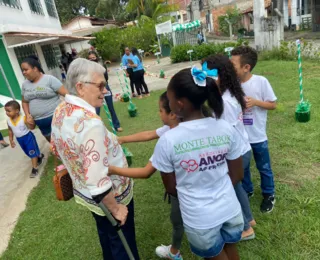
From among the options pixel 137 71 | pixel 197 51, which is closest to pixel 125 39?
pixel 197 51

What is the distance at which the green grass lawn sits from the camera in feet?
8.07

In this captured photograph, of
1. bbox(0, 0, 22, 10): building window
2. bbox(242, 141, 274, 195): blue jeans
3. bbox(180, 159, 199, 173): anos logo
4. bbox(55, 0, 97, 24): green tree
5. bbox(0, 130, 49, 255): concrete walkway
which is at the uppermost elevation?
bbox(55, 0, 97, 24): green tree

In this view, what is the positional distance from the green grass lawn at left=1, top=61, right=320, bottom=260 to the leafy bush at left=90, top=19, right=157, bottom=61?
19.0 meters

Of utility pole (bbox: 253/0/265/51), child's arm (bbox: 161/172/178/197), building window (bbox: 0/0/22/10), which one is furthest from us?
utility pole (bbox: 253/0/265/51)

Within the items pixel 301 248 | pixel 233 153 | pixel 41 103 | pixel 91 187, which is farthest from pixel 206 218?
pixel 41 103

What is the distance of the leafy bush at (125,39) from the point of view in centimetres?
2203

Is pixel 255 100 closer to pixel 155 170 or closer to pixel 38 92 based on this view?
pixel 155 170

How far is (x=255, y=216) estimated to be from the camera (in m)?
2.79

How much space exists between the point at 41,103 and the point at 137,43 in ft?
63.4

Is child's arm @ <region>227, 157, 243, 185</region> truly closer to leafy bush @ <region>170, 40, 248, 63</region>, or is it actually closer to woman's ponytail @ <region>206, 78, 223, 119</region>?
woman's ponytail @ <region>206, 78, 223, 119</region>

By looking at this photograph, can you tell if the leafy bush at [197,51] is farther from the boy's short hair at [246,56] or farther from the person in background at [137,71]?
the boy's short hair at [246,56]

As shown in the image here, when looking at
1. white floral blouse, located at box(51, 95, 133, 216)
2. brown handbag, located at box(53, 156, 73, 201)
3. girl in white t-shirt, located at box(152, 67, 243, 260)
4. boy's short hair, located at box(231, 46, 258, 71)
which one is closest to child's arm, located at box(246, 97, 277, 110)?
boy's short hair, located at box(231, 46, 258, 71)

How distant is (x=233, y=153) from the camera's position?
5.21 ft

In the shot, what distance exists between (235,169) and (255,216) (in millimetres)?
1390
